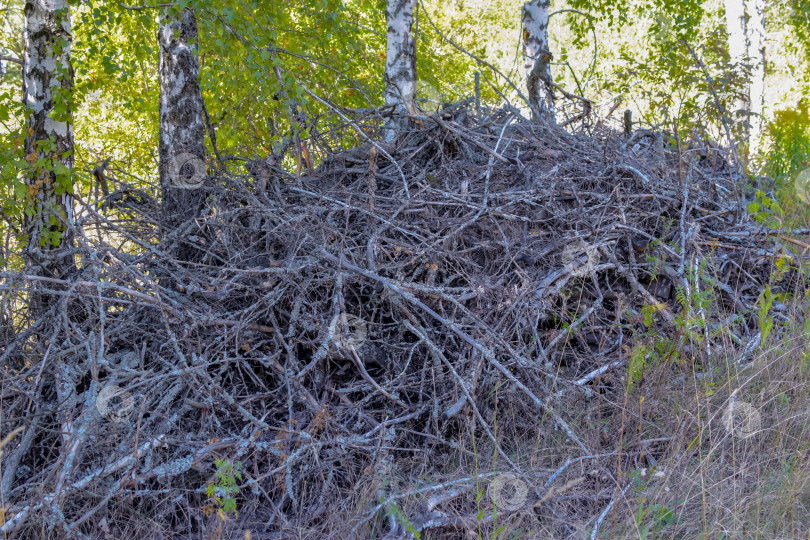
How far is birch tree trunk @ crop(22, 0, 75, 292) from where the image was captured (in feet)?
11.9

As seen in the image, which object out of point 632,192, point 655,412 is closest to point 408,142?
point 632,192

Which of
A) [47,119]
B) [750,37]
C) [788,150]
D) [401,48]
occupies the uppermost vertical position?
[750,37]

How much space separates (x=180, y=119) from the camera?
4312 millimetres

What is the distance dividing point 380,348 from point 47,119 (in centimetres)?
262

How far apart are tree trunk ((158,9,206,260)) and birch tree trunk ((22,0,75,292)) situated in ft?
1.99

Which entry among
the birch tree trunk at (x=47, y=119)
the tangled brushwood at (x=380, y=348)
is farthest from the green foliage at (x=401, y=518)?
the birch tree trunk at (x=47, y=119)

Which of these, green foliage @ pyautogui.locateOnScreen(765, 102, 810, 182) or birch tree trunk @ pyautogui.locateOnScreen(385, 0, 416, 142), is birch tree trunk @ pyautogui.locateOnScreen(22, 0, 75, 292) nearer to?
birch tree trunk @ pyautogui.locateOnScreen(385, 0, 416, 142)

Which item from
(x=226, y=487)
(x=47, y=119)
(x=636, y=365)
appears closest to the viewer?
(x=226, y=487)

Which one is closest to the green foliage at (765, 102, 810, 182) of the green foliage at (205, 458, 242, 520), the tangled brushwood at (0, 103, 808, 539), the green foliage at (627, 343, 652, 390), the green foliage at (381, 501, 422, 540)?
the tangled brushwood at (0, 103, 808, 539)

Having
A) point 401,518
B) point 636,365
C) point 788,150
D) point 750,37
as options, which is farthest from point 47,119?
point 750,37

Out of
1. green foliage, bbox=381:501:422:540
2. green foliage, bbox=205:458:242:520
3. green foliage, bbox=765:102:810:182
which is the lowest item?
green foliage, bbox=381:501:422:540

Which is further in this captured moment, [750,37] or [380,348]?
[750,37]

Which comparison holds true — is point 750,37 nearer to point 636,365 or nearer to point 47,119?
point 636,365

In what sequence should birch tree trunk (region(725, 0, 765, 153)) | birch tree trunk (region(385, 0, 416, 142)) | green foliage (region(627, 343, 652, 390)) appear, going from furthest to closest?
birch tree trunk (region(725, 0, 765, 153)) → birch tree trunk (region(385, 0, 416, 142)) → green foliage (region(627, 343, 652, 390))
